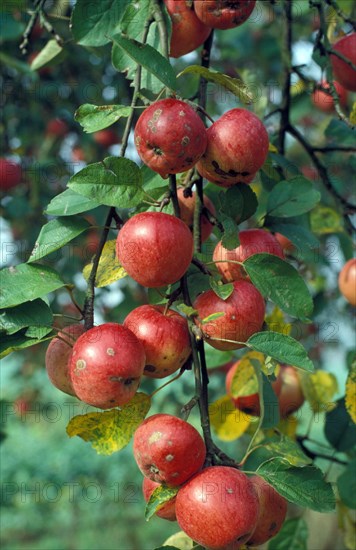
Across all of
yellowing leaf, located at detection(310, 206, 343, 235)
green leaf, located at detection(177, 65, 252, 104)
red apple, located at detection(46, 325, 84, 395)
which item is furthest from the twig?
red apple, located at detection(46, 325, 84, 395)

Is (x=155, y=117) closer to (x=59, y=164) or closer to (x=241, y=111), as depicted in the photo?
(x=241, y=111)

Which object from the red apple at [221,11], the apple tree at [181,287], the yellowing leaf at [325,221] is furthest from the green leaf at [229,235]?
the yellowing leaf at [325,221]

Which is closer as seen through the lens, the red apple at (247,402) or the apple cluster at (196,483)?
the apple cluster at (196,483)

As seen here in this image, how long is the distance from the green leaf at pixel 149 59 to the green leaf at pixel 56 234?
9.0 inches

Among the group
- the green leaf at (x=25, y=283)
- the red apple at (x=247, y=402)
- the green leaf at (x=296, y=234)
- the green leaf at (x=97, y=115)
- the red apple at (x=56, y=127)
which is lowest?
the red apple at (x=56, y=127)

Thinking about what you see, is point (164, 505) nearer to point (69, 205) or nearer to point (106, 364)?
point (106, 364)

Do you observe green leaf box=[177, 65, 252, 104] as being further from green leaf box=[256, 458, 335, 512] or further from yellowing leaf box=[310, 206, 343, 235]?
yellowing leaf box=[310, 206, 343, 235]

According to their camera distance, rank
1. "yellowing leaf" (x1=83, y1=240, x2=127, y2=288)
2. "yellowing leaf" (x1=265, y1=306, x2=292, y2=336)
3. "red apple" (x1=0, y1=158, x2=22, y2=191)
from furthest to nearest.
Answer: "red apple" (x1=0, y1=158, x2=22, y2=191) < "yellowing leaf" (x1=265, y1=306, x2=292, y2=336) < "yellowing leaf" (x1=83, y1=240, x2=127, y2=288)

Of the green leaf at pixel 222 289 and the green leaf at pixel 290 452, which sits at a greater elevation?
the green leaf at pixel 222 289

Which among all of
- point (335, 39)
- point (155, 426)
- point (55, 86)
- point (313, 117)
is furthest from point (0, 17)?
point (313, 117)

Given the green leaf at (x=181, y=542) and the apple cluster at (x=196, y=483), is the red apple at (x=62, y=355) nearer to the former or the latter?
the apple cluster at (x=196, y=483)

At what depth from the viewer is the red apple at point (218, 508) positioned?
2.50 ft

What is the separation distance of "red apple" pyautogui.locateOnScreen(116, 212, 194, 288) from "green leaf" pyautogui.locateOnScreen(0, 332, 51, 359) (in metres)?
0.15

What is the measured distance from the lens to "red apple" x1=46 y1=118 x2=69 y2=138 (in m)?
2.70
